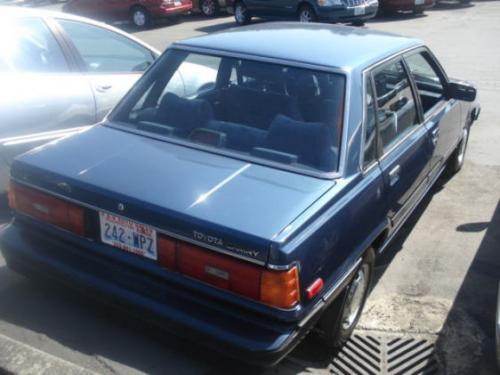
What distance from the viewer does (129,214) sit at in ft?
8.93

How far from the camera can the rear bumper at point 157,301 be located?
100.0 inches

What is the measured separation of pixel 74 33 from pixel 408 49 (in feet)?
9.25

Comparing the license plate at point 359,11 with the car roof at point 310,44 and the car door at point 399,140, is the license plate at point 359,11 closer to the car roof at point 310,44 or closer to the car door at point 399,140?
the car roof at point 310,44

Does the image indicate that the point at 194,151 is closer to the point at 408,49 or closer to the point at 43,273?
the point at 43,273

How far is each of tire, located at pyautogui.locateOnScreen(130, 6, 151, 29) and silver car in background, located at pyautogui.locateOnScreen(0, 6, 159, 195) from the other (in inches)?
477

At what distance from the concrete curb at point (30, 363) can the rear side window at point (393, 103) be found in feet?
6.97

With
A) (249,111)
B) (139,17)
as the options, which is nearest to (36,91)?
(249,111)

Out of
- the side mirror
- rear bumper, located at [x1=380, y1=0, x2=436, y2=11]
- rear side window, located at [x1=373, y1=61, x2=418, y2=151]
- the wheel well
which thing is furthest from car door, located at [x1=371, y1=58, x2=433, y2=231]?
rear bumper, located at [x1=380, y1=0, x2=436, y2=11]

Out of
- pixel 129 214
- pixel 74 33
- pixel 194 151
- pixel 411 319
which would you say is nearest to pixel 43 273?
pixel 129 214

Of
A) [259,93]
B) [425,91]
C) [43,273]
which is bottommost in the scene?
[43,273]

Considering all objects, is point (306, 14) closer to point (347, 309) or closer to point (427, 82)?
point (427, 82)

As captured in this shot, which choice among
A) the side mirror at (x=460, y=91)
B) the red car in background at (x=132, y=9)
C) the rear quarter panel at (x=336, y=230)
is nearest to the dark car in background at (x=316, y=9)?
the red car in background at (x=132, y=9)

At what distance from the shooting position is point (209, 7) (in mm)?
18641

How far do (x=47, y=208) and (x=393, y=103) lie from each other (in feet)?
7.28
